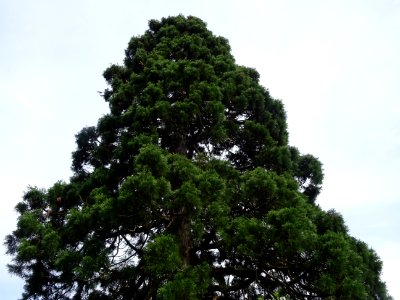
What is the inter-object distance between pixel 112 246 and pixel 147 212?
149 centimetres

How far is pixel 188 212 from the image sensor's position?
25.3 feet

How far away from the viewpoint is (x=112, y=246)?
8.84 m

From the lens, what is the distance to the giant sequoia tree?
7.26 meters

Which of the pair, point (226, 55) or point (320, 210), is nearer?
point (320, 210)

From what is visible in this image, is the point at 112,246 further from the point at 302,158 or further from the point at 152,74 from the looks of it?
the point at 302,158

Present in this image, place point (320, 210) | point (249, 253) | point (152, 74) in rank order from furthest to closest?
point (152, 74), point (320, 210), point (249, 253)

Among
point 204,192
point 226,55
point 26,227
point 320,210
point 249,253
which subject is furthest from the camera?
point 226,55

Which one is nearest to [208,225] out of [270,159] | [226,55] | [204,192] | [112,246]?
[204,192]

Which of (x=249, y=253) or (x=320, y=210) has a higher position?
(x=320, y=210)

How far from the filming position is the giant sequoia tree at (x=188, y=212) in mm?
7262

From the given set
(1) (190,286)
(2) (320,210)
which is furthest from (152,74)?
(1) (190,286)

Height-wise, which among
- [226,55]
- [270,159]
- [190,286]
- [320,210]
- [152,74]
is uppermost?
[226,55]

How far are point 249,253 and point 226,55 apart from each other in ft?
24.4

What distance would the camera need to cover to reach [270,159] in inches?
403
